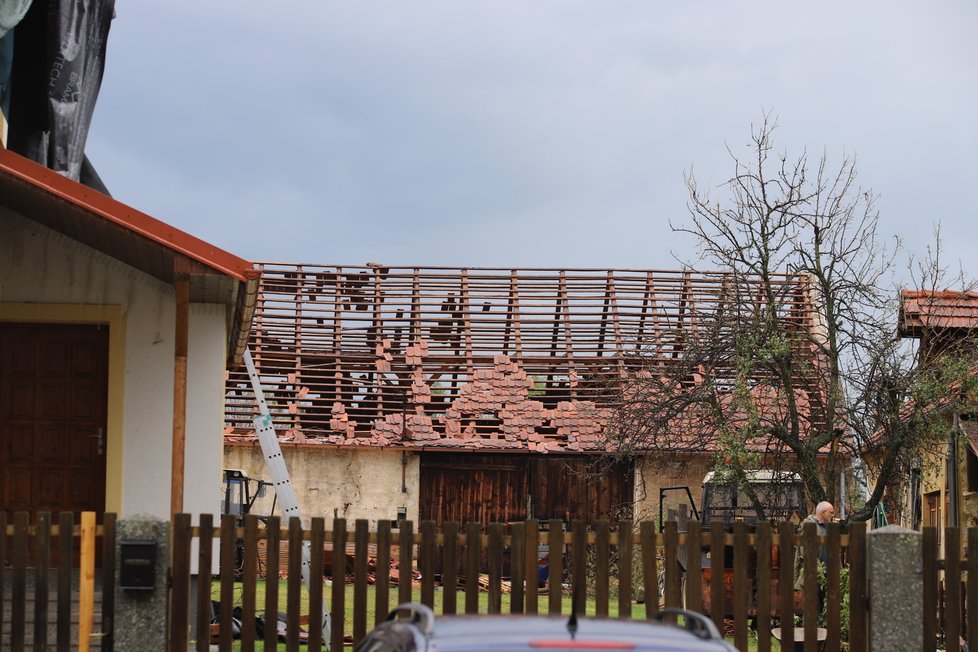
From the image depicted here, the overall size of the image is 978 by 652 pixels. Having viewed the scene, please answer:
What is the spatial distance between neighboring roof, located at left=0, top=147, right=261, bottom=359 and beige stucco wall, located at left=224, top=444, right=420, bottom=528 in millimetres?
13453

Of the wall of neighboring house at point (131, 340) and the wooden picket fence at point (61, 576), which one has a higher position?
the wall of neighboring house at point (131, 340)

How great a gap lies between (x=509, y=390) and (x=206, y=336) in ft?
48.2

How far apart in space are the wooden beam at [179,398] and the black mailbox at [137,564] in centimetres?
98

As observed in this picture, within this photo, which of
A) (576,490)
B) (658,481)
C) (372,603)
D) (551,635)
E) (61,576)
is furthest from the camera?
(576,490)

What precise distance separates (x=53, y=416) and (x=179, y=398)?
2424 millimetres

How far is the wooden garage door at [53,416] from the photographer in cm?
1247

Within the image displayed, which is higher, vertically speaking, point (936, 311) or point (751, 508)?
point (936, 311)

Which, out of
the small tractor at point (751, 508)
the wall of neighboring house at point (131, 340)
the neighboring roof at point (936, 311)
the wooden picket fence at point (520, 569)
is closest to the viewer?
the wooden picket fence at point (520, 569)

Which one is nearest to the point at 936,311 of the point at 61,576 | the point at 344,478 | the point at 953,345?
the point at 953,345

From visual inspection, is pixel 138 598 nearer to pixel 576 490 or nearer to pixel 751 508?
pixel 751 508

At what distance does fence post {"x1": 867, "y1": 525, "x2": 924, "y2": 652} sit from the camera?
940 centimetres

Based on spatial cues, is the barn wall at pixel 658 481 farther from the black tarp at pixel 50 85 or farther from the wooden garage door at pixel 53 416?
the wooden garage door at pixel 53 416

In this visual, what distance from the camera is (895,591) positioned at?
944 cm

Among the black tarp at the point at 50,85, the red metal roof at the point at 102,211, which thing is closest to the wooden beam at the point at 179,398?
the red metal roof at the point at 102,211
